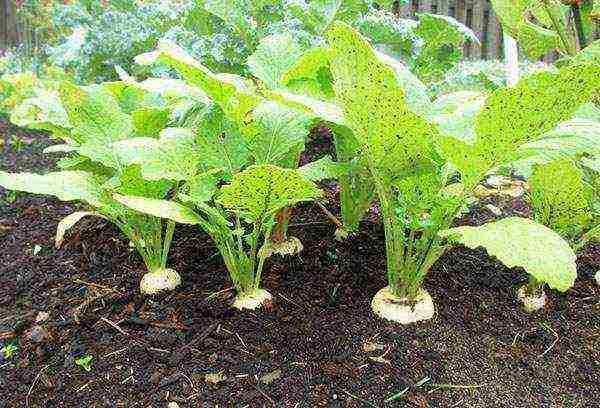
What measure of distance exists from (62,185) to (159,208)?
367 mm

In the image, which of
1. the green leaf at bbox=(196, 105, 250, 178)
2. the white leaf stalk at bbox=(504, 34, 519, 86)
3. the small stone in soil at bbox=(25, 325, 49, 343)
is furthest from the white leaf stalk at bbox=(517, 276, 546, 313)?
the small stone in soil at bbox=(25, 325, 49, 343)

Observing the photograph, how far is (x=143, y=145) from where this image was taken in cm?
151

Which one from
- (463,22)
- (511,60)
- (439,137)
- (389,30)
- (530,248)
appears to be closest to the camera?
(530,248)

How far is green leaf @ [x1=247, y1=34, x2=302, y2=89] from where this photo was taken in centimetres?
188

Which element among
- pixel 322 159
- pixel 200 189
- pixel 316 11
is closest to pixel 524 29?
pixel 322 159

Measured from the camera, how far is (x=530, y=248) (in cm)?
123

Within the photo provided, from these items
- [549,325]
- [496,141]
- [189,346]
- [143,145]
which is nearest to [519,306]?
[549,325]

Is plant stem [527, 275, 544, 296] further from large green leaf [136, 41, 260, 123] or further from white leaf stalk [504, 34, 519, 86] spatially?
large green leaf [136, 41, 260, 123]

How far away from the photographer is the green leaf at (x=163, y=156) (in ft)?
4.85

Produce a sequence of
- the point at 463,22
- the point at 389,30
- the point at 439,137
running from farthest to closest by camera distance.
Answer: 1. the point at 463,22
2. the point at 389,30
3. the point at 439,137

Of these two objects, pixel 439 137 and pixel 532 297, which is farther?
pixel 532 297

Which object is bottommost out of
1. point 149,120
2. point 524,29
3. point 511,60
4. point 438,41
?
point 149,120

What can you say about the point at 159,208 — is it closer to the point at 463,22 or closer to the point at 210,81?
the point at 210,81

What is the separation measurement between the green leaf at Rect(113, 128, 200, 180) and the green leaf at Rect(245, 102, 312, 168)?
0.59ft
